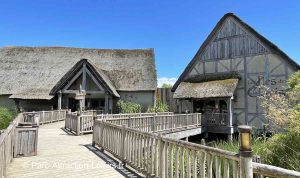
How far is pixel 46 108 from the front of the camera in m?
28.3

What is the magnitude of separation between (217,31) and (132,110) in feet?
34.7

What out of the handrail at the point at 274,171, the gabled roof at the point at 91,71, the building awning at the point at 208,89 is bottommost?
the handrail at the point at 274,171

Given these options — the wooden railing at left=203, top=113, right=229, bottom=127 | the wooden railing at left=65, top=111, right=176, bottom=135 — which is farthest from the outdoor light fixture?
the wooden railing at left=203, top=113, right=229, bottom=127

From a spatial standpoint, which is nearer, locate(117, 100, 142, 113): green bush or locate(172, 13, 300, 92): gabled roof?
locate(172, 13, 300, 92): gabled roof

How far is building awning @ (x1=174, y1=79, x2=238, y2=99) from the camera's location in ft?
62.6

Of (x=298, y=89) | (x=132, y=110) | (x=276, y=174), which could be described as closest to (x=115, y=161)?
(x=276, y=174)

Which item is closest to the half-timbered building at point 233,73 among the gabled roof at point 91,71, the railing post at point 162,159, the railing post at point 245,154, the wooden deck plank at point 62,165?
the gabled roof at point 91,71

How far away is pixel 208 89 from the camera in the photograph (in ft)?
66.2

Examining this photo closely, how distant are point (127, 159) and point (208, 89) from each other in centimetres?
1388

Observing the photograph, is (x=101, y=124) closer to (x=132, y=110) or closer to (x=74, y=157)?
(x=74, y=157)

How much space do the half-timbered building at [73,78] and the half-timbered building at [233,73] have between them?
6512mm

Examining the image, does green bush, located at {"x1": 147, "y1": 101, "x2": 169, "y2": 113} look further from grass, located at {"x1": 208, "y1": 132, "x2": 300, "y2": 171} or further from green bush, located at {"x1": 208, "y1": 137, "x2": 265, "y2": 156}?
grass, located at {"x1": 208, "y1": 132, "x2": 300, "y2": 171}

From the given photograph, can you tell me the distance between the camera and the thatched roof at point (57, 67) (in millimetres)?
27625

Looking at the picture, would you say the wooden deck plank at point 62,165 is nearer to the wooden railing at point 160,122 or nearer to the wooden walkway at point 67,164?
the wooden walkway at point 67,164
